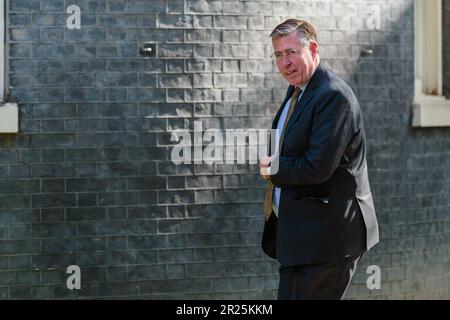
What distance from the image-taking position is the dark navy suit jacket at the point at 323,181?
4.79 metres

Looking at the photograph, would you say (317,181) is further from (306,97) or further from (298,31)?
(298,31)

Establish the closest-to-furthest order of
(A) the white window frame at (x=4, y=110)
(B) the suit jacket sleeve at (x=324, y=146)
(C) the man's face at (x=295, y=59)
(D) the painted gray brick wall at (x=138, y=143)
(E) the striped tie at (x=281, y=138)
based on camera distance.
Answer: (B) the suit jacket sleeve at (x=324, y=146) < (C) the man's face at (x=295, y=59) < (E) the striped tie at (x=281, y=138) < (A) the white window frame at (x=4, y=110) < (D) the painted gray brick wall at (x=138, y=143)

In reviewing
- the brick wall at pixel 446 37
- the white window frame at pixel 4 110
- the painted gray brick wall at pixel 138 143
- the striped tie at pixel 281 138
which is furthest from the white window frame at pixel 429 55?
the striped tie at pixel 281 138

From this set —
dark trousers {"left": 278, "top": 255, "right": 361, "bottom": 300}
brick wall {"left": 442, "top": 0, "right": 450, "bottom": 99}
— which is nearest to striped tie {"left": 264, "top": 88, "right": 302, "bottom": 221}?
dark trousers {"left": 278, "top": 255, "right": 361, "bottom": 300}

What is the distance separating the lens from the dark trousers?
4.82 m

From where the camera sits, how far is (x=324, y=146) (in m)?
4.76

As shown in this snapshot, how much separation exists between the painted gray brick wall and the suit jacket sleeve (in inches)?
125

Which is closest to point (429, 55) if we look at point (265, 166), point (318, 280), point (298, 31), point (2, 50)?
point (2, 50)

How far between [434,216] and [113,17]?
3583 millimetres

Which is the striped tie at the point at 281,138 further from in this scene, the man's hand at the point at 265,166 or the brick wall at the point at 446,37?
the brick wall at the point at 446,37

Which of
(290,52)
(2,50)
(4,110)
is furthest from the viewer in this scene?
(2,50)

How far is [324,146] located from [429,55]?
4.90 m

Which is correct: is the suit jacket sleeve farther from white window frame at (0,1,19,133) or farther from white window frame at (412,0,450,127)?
white window frame at (412,0,450,127)

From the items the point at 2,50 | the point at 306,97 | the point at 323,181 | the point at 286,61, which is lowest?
the point at 323,181
